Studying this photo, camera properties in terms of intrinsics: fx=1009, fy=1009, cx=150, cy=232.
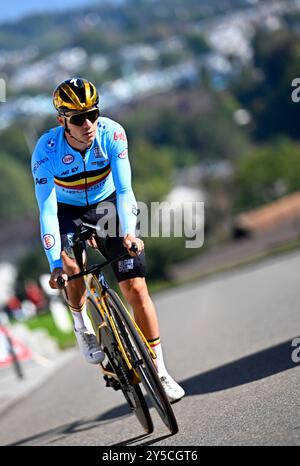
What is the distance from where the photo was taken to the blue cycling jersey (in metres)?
7.06

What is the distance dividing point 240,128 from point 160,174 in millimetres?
12960

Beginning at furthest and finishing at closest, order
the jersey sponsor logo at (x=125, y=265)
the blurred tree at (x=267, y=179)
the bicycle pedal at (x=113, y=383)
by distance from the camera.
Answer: the blurred tree at (x=267, y=179) < the bicycle pedal at (x=113, y=383) < the jersey sponsor logo at (x=125, y=265)

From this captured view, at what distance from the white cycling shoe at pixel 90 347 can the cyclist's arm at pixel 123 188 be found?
1004mm

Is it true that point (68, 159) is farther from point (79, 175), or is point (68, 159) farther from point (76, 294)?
point (76, 294)

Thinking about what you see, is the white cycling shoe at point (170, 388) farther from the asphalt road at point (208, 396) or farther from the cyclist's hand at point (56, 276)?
the cyclist's hand at point (56, 276)

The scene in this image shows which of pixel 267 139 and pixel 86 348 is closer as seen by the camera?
pixel 86 348

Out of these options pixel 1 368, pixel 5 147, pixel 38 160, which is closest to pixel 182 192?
pixel 5 147

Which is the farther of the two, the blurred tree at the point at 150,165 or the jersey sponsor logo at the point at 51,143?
the blurred tree at the point at 150,165

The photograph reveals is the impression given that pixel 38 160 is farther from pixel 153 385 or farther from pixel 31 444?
pixel 31 444

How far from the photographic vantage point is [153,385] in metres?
6.57

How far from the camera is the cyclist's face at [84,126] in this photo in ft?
22.9

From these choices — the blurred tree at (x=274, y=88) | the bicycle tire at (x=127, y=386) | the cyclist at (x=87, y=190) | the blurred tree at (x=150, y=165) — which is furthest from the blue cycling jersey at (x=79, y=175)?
the blurred tree at (x=150, y=165)

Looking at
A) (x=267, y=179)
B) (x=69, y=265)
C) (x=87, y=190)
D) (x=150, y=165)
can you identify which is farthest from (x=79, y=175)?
A: (x=150, y=165)
